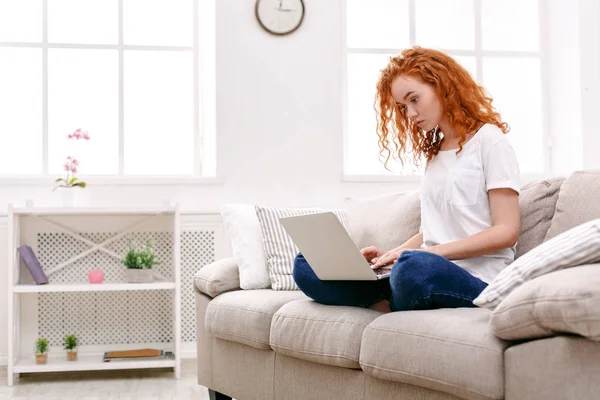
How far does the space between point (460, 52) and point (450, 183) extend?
238 cm

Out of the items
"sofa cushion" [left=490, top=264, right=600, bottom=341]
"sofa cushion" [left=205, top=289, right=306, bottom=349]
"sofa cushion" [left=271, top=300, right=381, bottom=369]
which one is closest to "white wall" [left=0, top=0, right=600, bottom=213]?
"sofa cushion" [left=205, top=289, right=306, bottom=349]

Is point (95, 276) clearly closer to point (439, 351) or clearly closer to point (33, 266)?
point (33, 266)

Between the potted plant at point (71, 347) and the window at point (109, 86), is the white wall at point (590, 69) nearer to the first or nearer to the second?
the window at point (109, 86)

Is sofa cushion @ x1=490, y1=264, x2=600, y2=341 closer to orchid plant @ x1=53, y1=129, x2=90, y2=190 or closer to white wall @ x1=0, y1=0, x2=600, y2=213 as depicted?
white wall @ x1=0, y1=0, x2=600, y2=213

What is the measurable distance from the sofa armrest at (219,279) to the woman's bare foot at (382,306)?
2.86ft

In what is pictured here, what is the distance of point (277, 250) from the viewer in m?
2.94

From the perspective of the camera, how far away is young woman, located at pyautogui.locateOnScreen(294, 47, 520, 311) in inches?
80.5

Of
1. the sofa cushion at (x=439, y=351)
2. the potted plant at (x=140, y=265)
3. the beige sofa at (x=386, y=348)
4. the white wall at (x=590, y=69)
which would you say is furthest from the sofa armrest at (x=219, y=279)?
the white wall at (x=590, y=69)

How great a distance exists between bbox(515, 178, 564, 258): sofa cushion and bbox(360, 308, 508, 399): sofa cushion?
47 centimetres

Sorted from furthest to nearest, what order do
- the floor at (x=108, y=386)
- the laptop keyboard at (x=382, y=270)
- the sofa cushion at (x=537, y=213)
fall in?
the floor at (x=108, y=386) → the sofa cushion at (x=537, y=213) → the laptop keyboard at (x=382, y=270)

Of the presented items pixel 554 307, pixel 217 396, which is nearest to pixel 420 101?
pixel 554 307

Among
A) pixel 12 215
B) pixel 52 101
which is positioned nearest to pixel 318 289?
pixel 12 215

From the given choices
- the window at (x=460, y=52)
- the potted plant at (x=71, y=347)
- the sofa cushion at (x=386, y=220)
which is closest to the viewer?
the sofa cushion at (x=386, y=220)

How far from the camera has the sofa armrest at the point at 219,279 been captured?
2.89 m
